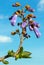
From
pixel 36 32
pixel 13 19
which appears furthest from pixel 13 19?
pixel 36 32

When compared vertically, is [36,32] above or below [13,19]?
below

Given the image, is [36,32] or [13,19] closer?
[36,32]

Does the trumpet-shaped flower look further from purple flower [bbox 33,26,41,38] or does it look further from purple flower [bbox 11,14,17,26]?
purple flower [bbox 33,26,41,38]

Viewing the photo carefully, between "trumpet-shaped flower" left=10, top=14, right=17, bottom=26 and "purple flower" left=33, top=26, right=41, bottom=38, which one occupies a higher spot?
"trumpet-shaped flower" left=10, top=14, right=17, bottom=26

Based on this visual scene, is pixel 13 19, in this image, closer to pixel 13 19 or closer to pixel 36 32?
pixel 13 19

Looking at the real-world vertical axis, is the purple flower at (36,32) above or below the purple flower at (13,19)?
below

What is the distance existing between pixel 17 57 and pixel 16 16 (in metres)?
1.00

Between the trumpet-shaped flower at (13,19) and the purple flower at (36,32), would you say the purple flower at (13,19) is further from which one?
the purple flower at (36,32)

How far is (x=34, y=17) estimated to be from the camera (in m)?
6.20

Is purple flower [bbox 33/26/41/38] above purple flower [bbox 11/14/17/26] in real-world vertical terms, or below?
below

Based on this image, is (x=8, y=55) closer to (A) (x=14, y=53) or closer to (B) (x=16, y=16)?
(A) (x=14, y=53)

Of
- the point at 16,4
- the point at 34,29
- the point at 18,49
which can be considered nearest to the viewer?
the point at 18,49

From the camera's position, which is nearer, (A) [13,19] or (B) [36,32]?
(B) [36,32]

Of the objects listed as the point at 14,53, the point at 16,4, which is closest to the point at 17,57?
the point at 14,53
